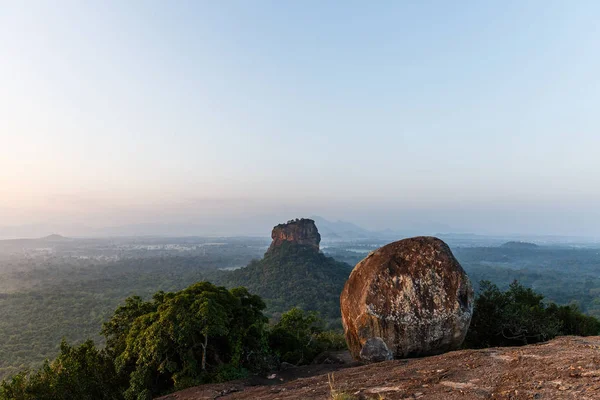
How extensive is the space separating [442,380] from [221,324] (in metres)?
9.19

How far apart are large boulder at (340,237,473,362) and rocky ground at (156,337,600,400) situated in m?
2.28

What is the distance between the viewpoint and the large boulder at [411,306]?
13414 millimetres

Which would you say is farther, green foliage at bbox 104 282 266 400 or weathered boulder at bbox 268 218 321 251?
weathered boulder at bbox 268 218 321 251

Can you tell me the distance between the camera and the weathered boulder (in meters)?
105

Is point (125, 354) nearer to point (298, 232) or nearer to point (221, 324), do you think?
point (221, 324)

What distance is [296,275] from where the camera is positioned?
87438 millimetres

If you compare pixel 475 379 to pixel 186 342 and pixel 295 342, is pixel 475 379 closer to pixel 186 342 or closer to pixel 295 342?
pixel 186 342

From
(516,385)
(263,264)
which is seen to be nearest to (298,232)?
(263,264)

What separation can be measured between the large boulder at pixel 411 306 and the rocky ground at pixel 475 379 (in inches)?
89.6

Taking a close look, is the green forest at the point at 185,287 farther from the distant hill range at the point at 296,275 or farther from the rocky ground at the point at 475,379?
the rocky ground at the point at 475,379

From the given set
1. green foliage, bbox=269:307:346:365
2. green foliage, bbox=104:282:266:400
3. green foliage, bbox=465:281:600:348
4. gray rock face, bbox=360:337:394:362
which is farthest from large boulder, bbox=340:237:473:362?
green foliage, bbox=465:281:600:348

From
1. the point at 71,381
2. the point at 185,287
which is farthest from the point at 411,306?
the point at 185,287

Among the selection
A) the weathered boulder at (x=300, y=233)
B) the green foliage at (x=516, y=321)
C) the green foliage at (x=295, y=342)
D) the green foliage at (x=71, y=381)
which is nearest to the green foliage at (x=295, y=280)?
the weathered boulder at (x=300, y=233)

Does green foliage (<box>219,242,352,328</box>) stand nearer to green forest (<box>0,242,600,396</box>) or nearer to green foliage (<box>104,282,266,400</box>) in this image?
green forest (<box>0,242,600,396</box>)
